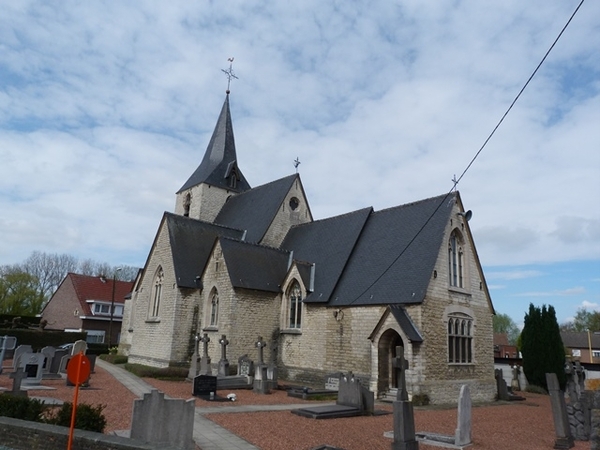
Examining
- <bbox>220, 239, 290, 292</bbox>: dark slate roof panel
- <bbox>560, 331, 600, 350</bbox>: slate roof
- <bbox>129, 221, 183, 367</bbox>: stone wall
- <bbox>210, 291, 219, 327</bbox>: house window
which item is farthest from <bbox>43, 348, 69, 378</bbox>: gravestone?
<bbox>560, 331, 600, 350</bbox>: slate roof

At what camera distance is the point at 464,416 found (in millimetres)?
10227

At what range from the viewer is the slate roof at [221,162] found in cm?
3638

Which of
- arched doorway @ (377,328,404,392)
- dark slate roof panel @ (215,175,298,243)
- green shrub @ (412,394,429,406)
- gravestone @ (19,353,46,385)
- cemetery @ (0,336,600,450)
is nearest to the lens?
cemetery @ (0,336,600,450)

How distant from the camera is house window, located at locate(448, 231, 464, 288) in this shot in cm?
2015

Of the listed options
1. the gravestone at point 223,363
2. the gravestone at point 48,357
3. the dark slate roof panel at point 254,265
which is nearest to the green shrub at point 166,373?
the gravestone at point 223,363

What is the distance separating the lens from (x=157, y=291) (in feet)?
86.3

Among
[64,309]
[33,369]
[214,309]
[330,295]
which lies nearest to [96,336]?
[64,309]

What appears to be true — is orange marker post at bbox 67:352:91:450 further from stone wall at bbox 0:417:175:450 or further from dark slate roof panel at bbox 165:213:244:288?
dark slate roof panel at bbox 165:213:244:288

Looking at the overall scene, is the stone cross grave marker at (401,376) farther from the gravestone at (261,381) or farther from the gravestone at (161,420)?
the gravestone at (261,381)

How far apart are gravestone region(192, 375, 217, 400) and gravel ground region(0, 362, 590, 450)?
54 cm

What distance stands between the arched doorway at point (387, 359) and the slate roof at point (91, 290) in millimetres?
33911

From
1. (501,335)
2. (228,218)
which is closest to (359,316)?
(228,218)

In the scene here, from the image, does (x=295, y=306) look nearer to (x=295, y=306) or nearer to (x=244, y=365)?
(x=295, y=306)

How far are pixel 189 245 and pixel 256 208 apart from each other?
6.38 m
